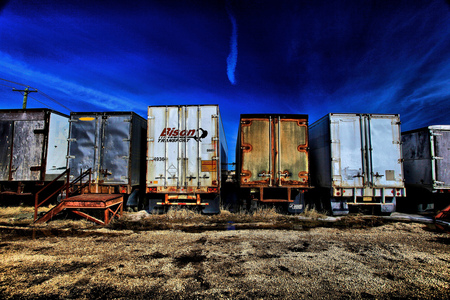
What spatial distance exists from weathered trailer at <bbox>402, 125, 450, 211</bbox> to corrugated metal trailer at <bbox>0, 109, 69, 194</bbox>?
15.9m

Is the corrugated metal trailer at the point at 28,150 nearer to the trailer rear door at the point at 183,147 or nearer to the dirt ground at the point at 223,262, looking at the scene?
the dirt ground at the point at 223,262

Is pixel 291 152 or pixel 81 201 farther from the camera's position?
pixel 291 152

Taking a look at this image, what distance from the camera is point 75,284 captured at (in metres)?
3.23

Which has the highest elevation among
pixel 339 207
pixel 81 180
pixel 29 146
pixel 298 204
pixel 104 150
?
pixel 29 146

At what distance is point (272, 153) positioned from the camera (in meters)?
8.02

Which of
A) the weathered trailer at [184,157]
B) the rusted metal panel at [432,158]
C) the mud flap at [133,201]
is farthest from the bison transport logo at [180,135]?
the rusted metal panel at [432,158]

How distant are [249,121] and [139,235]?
18.1 feet

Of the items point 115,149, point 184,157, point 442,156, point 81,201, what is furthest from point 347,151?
point 81,201

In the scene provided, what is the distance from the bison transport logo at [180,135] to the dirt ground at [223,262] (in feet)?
10.5

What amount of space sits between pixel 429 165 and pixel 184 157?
10.5 metres

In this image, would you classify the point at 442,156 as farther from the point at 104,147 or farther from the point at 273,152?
the point at 104,147

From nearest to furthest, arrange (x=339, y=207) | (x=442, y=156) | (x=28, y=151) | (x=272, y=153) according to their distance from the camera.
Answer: (x=272, y=153)
(x=339, y=207)
(x=442, y=156)
(x=28, y=151)

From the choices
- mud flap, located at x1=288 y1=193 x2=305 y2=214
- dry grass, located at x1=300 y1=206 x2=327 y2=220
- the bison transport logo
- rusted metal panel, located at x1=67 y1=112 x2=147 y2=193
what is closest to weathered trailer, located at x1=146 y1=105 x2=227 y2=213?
the bison transport logo

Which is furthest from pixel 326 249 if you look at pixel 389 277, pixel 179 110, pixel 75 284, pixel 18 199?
pixel 18 199
